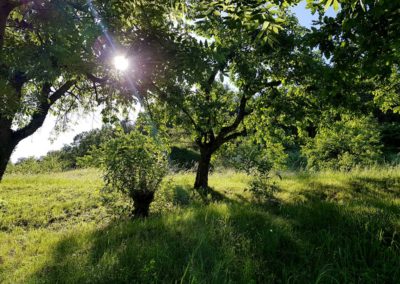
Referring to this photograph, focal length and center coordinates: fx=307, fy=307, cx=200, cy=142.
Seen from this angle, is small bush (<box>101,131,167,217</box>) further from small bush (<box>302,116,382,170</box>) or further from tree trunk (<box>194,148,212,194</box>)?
small bush (<box>302,116,382,170</box>)

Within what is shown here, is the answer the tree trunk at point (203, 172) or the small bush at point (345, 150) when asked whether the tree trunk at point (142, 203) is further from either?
the small bush at point (345, 150)

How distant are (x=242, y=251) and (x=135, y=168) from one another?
13.7 ft

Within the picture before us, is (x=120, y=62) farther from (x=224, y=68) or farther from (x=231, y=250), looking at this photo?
(x=231, y=250)

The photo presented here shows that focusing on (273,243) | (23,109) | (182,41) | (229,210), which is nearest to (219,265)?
(273,243)

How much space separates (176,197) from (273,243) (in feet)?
19.9

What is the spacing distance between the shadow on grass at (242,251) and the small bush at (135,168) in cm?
207

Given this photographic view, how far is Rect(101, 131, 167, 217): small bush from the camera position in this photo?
7.64 metres

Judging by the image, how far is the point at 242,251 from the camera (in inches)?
170

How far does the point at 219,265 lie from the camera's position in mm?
3598

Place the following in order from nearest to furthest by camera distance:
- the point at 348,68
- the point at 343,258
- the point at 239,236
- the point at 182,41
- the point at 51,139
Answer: the point at 343,258 < the point at 239,236 < the point at 182,41 < the point at 348,68 < the point at 51,139

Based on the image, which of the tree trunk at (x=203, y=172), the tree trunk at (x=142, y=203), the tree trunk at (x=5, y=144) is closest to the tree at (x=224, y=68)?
the tree trunk at (x=203, y=172)

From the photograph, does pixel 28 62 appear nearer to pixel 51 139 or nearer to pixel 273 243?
pixel 273 243

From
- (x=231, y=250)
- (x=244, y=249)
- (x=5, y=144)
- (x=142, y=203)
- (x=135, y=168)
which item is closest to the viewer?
(x=231, y=250)

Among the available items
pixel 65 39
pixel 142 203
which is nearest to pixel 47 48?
pixel 65 39
